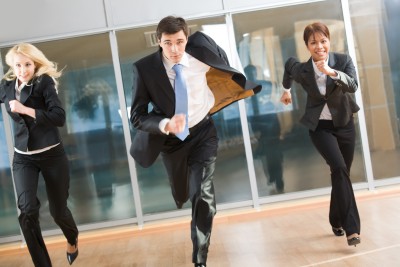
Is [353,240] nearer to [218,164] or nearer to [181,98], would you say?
[181,98]

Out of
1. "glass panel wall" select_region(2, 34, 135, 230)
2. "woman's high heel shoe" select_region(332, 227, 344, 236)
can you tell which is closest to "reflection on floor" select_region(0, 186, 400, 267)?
"woman's high heel shoe" select_region(332, 227, 344, 236)

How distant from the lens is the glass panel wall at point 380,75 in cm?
562

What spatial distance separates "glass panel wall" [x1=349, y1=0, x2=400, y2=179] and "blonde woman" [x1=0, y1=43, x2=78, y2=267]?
126 inches

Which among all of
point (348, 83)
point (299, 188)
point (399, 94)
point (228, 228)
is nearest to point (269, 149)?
point (299, 188)

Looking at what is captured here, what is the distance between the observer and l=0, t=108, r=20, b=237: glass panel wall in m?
5.66

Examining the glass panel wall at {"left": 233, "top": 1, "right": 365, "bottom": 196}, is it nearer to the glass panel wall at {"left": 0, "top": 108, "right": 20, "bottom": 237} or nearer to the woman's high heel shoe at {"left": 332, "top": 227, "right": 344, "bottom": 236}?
the woman's high heel shoe at {"left": 332, "top": 227, "right": 344, "bottom": 236}

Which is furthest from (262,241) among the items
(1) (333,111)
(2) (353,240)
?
(1) (333,111)

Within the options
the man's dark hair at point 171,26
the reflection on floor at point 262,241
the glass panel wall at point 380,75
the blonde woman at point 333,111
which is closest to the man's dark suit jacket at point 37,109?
the man's dark hair at point 171,26

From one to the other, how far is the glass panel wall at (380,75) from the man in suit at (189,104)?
2.65 metres

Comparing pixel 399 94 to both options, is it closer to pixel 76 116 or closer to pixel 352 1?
pixel 352 1

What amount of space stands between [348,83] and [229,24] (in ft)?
7.08

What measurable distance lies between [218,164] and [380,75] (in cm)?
189

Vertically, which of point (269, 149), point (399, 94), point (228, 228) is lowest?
point (228, 228)

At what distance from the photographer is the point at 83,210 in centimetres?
567
